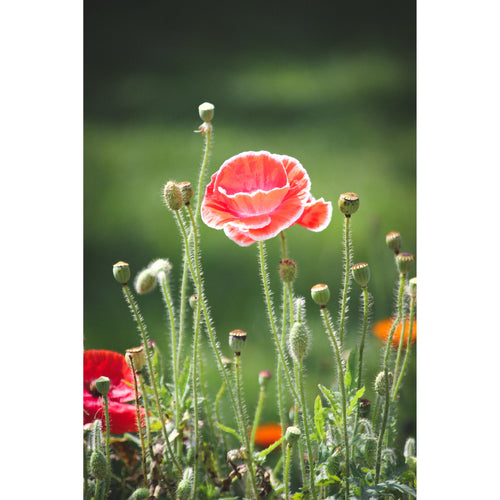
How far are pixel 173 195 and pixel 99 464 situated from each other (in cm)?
36

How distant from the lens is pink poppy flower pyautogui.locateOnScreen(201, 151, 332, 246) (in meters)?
0.93

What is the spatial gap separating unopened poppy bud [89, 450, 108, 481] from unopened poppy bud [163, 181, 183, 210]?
1.09 ft

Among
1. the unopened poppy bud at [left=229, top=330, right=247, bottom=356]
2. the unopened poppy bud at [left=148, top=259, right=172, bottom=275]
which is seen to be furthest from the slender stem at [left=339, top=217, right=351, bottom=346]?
the unopened poppy bud at [left=148, top=259, right=172, bottom=275]

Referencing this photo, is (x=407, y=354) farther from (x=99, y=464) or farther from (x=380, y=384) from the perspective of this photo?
(x=99, y=464)

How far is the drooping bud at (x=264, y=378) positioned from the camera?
3.52ft

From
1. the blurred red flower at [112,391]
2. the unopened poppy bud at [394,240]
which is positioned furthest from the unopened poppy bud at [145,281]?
the unopened poppy bud at [394,240]

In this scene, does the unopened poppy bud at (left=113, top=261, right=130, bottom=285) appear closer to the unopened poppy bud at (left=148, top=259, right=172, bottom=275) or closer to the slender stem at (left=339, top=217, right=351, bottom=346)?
the unopened poppy bud at (left=148, top=259, right=172, bottom=275)

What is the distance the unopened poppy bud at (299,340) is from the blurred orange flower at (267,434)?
0.22 meters

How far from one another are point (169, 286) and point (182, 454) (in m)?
0.24

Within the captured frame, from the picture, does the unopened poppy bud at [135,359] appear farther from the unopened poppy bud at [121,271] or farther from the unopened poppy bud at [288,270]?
the unopened poppy bud at [288,270]

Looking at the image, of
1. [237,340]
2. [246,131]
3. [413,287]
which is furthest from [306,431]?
[246,131]

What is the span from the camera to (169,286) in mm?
1084

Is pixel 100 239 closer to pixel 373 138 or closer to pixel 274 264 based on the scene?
pixel 274 264
